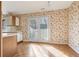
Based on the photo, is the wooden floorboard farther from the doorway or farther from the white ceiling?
the doorway

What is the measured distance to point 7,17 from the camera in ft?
29.0

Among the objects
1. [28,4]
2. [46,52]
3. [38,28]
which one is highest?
[28,4]

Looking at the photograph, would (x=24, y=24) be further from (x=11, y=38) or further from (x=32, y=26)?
(x=11, y=38)

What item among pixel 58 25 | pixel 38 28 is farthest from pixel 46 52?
pixel 38 28

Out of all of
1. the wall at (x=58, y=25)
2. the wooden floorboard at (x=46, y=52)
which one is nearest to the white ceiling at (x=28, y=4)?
the wall at (x=58, y=25)

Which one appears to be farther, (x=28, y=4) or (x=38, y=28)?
(x=38, y=28)

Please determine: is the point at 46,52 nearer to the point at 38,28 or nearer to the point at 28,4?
the point at 28,4

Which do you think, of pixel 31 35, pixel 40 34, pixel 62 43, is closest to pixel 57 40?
pixel 62 43

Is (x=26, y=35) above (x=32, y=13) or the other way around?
the other way around

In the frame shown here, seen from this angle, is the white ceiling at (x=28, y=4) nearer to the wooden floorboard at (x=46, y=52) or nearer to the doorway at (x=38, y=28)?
the wooden floorboard at (x=46, y=52)

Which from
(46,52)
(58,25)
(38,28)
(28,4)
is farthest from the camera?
(38,28)

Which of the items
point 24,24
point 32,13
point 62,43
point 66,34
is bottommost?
point 62,43

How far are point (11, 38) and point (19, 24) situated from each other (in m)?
5.28

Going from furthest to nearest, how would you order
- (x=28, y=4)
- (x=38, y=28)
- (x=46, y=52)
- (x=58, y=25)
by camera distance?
1. (x=38, y=28)
2. (x=58, y=25)
3. (x=28, y=4)
4. (x=46, y=52)
